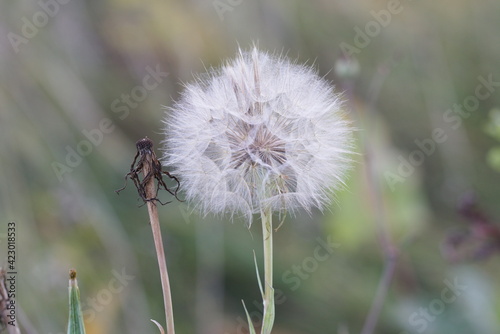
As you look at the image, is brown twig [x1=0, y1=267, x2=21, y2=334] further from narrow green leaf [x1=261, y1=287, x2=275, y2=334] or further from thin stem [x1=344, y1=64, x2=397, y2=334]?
thin stem [x1=344, y1=64, x2=397, y2=334]

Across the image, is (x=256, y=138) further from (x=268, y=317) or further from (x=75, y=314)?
(x=75, y=314)

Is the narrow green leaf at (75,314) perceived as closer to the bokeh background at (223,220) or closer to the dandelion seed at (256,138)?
the dandelion seed at (256,138)

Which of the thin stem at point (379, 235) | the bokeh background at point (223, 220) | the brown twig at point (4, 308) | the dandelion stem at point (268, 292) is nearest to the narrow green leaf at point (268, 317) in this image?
the dandelion stem at point (268, 292)

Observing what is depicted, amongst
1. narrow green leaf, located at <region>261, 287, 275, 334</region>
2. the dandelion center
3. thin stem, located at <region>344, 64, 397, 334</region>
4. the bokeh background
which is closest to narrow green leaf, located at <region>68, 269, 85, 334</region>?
narrow green leaf, located at <region>261, 287, 275, 334</region>

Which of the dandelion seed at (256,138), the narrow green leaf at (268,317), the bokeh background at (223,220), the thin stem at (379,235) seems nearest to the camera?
the narrow green leaf at (268,317)

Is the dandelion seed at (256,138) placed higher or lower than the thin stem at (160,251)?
higher

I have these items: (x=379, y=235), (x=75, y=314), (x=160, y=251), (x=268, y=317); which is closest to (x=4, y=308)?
(x=75, y=314)
